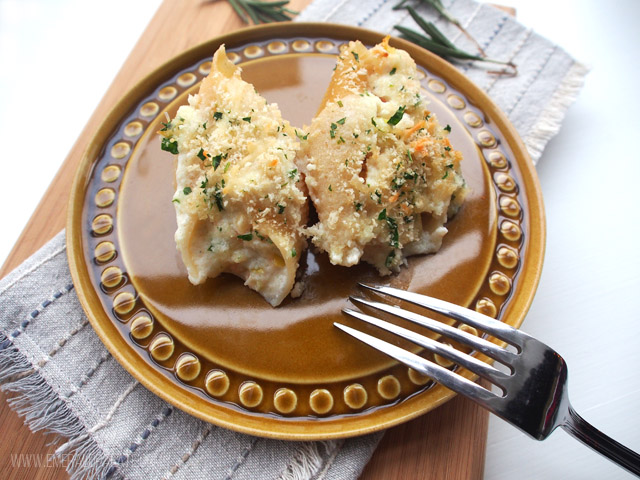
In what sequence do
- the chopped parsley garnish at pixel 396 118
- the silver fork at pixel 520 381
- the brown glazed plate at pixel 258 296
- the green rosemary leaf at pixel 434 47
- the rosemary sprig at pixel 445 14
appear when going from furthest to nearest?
the rosemary sprig at pixel 445 14 < the green rosemary leaf at pixel 434 47 < the chopped parsley garnish at pixel 396 118 < the brown glazed plate at pixel 258 296 < the silver fork at pixel 520 381

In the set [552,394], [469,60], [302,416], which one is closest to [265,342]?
[302,416]

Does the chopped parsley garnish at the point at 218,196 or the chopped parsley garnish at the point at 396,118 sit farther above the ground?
the chopped parsley garnish at the point at 396,118

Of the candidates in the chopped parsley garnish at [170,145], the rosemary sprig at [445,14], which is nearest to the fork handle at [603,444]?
the chopped parsley garnish at [170,145]

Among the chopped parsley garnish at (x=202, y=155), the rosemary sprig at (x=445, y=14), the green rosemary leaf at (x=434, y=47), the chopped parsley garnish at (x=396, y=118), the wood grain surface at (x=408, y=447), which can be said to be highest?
the rosemary sprig at (x=445, y=14)

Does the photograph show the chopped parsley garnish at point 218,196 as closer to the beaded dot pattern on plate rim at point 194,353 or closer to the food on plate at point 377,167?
the food on plate at point 377,167

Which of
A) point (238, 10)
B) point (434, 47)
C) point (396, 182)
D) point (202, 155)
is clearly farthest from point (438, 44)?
point (202, 155)

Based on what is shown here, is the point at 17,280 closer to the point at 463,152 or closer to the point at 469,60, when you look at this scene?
the point at 463,152

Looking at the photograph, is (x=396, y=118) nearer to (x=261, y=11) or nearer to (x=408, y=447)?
(x=408, y=447)
